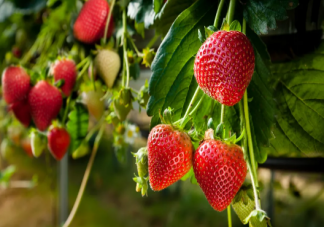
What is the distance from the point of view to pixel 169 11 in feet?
1.56

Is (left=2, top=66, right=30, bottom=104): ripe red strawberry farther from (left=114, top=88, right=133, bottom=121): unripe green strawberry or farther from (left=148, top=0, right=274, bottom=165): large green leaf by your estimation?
(left=148, top=0, right=274, bottom=165): large green leaf

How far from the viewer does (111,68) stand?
0.59 m

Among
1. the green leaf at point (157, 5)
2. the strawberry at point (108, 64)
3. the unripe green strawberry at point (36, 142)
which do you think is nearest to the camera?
the green leaf at point (157, 5)

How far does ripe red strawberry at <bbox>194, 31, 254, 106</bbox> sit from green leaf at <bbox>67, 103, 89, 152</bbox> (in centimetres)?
41

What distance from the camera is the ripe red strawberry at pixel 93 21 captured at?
0.61 metres

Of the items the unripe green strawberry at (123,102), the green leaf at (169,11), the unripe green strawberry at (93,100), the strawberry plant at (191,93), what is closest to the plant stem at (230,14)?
the strawberry plant at (191,93)

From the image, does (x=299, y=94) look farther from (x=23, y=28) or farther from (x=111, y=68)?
(x=23, y=28)

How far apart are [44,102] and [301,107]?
48 cm

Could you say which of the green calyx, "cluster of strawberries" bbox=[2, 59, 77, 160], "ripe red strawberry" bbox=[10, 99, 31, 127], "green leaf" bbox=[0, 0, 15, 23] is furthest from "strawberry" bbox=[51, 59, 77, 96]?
the green calyx

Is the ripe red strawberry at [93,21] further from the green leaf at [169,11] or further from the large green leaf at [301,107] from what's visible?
the large green leaf at [301,107]

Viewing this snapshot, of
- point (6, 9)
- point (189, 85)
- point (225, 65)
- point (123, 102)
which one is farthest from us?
point (6, 9)

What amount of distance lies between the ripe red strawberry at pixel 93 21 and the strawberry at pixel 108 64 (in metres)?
0.05

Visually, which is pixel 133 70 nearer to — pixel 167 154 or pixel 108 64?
pixel 108 64

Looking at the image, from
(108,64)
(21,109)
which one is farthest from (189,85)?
(21,109)
